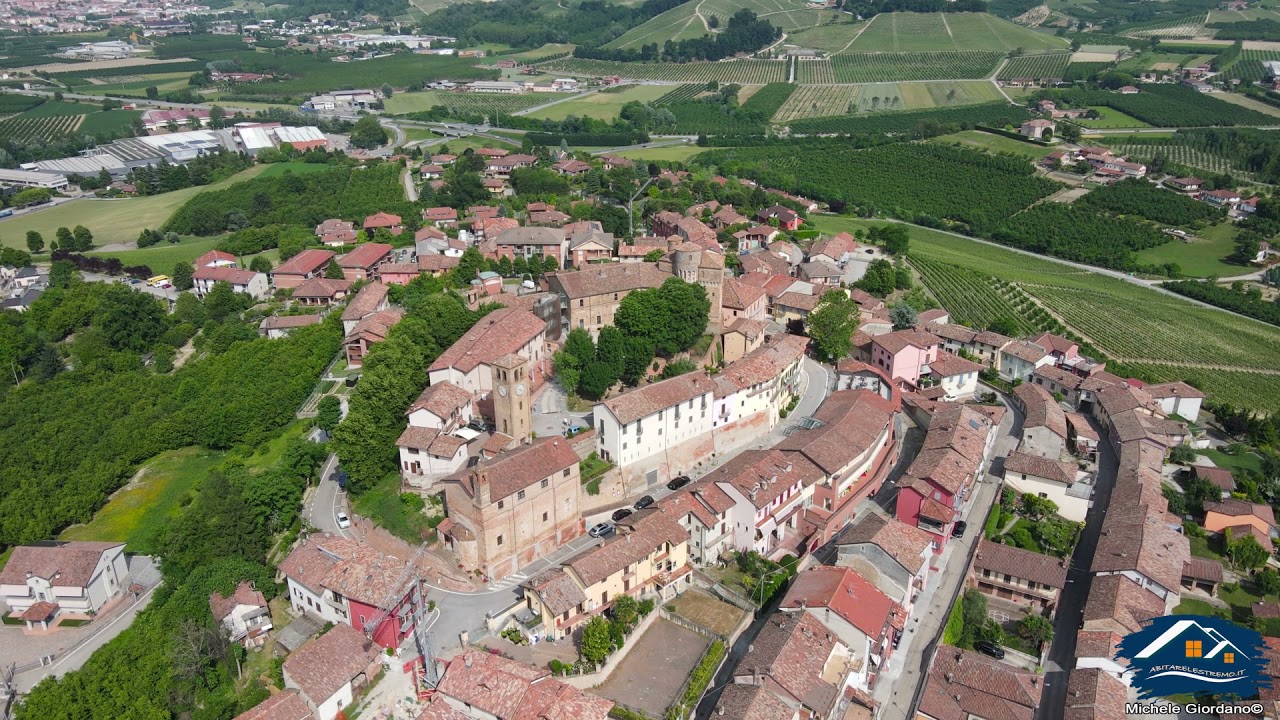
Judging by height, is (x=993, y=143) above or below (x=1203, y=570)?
above

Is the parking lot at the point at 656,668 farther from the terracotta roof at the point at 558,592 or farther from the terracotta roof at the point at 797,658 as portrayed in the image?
the terracotta roof at the point at 558,592

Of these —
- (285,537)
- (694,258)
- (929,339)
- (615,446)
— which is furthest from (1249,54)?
(285,537)

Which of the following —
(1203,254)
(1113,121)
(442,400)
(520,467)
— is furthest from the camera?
(1113,121)

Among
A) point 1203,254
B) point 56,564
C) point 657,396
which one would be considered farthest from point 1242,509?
point 1203,254

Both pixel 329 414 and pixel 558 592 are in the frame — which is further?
pixel 329 414

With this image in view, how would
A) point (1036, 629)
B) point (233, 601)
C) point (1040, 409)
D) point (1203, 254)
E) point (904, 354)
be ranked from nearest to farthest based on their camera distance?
point (1036, 629), point (233, 601), point (1040, 409), point (904, 354), point (1203, 254)

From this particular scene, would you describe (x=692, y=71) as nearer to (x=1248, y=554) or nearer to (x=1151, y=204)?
(x=1151, y=204)

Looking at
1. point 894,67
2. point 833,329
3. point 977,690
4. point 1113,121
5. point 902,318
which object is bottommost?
point 977,690

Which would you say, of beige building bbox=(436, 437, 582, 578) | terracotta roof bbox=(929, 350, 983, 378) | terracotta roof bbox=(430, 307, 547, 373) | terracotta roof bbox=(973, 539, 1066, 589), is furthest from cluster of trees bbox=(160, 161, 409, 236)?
terracotta roof bbox=(973, 539, 1066, 589)
